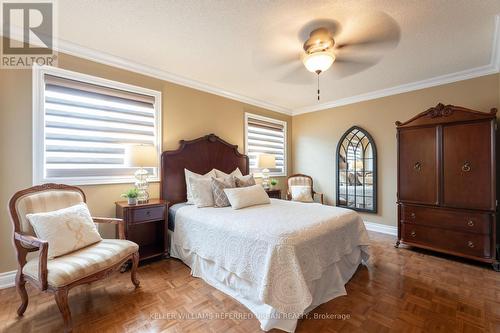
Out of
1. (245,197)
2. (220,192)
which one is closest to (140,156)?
(220,192)

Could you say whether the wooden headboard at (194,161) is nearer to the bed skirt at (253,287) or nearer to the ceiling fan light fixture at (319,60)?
the bed skirt at (253,287)

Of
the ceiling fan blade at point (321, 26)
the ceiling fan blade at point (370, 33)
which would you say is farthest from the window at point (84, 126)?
the ceiling fan blade at point (370, 33)

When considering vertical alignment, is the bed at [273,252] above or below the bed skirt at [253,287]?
above

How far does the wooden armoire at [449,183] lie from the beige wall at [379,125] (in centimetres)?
70

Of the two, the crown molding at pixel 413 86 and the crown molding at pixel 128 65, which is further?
the crown molding at pixel 413 86

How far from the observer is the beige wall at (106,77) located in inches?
90.4

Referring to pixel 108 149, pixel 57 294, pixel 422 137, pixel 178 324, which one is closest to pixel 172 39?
pixel 108 149

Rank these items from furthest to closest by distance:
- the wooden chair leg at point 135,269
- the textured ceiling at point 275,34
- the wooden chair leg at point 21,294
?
1. the wooden chair leg at point 135,269
2. the textured ceiling at point 275,34
3. the wooden chair leg at point 21,294

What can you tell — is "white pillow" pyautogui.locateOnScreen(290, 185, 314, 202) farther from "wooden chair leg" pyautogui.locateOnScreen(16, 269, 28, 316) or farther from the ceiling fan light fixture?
"wooden chair leg" pyautogui.locateOnScreen(16, 269, 28, 316)

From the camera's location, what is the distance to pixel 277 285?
1.72 meters

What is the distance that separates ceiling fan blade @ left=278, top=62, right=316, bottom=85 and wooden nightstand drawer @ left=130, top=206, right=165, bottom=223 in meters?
2.58

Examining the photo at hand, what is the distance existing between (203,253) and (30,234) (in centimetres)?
153

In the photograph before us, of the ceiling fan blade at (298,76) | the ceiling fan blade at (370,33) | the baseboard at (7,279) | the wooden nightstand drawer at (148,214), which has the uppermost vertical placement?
the ceiling fan blade at (298,76)

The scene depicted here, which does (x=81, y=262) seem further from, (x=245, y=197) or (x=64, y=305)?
(x=245, y=197)
